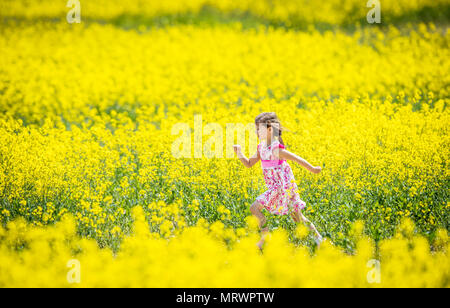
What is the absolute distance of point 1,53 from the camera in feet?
35.5

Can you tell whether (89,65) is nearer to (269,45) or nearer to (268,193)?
(269,45)

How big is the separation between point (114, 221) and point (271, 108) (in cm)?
404

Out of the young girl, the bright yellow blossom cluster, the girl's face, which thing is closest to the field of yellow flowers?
the bright yellow blossom cluster

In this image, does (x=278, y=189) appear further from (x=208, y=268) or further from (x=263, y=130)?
(x=208, y=268)

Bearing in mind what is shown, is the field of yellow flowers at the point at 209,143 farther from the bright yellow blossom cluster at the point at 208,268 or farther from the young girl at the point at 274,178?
the young girl at the point at 274,178

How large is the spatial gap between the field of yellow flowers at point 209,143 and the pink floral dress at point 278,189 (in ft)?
0.77

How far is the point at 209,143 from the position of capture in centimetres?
642

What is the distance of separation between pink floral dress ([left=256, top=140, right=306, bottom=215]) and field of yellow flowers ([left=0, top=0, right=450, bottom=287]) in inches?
9.2

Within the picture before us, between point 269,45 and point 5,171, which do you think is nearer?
point 5,171

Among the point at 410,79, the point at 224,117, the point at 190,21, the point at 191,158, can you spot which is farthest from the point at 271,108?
the point at 190,21

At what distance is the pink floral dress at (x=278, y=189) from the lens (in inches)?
168

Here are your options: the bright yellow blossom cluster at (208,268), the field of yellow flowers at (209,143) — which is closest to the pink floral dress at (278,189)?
the field of yellow flowers at (209,143)

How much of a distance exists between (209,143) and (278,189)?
7.56 feet
